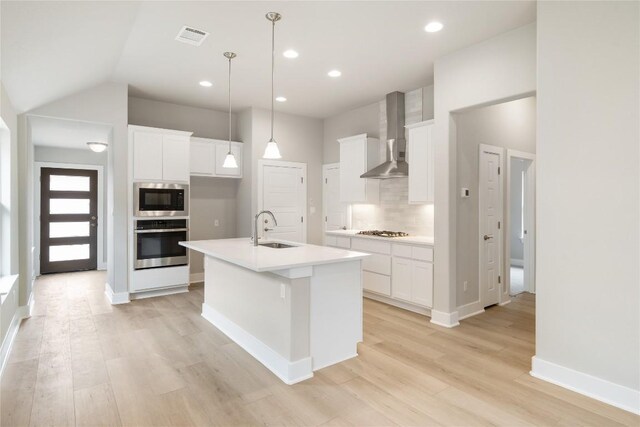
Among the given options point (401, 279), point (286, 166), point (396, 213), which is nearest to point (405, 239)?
point (401, 279)

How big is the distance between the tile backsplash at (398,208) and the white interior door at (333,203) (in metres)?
0.37

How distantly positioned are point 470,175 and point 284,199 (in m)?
3.15

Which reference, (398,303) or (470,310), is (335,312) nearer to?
(398,303)

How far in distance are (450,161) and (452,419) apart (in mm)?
2589

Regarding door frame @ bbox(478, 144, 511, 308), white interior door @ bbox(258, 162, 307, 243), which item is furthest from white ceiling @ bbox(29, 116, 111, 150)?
door frame @ bbox(478, 144, 511, 308)

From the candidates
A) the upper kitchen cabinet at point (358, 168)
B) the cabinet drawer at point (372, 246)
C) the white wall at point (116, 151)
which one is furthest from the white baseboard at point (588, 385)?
the white wall at point (116, 151)

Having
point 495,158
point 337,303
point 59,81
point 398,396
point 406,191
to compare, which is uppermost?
point 59,81

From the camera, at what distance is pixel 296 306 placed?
270 centimetres

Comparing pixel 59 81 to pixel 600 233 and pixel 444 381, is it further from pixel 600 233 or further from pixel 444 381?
pixel 600 233

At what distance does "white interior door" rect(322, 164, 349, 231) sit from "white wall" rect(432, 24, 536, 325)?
2.42m

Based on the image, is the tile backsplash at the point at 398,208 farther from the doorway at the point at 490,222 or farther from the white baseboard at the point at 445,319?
the white baseboard at the point at 445,319

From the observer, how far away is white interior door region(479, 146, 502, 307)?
14.4ft

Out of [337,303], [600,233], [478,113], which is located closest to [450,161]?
[478,113]

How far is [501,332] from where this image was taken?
3.70 m
